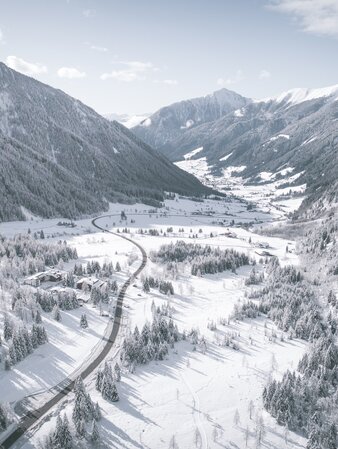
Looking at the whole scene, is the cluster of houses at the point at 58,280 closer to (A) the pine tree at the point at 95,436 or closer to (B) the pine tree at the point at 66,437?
(A) the pine tree at the point at 95,436

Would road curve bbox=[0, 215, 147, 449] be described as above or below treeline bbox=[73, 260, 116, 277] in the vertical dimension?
below

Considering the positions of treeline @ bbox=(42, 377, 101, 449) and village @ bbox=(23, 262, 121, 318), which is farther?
village @ bbox=(23, 262, 121, 318)

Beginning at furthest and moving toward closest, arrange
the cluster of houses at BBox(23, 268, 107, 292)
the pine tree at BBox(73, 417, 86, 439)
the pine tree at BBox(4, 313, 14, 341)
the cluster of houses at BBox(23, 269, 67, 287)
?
the cluster of houses at BBox(23, 269, 67, 287) < the cluster of houses at BBox(23, 268, 107, 292) < the pine tree at BBox(4, 313, 14, 341) < the pine tree at BBox(73, 417, 86, 439)

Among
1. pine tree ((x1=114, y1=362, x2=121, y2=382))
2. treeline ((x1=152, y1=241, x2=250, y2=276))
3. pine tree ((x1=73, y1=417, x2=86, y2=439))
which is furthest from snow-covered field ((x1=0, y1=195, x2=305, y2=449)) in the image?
treeline ((x1=152, y1=241, x2=250, y2=276))

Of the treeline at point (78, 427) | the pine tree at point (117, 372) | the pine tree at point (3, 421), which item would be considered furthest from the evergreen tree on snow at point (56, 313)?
the pine tree at point (3, 421)

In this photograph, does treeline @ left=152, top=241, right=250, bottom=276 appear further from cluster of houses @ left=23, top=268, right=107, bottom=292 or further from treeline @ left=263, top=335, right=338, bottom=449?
treeline @ left=263, top=335, right=338, bottom=449

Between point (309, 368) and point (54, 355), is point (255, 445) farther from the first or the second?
point (54, 355)

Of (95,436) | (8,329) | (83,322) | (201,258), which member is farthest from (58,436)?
(201,258)

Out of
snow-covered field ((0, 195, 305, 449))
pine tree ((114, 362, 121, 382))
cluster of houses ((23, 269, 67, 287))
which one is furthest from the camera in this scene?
cluster of houses ((23, 269, 67, 287))

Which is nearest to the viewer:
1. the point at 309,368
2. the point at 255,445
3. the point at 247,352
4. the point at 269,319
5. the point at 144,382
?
the point at 255,445

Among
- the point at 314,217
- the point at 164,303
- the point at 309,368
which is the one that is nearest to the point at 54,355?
the point at 164,303
